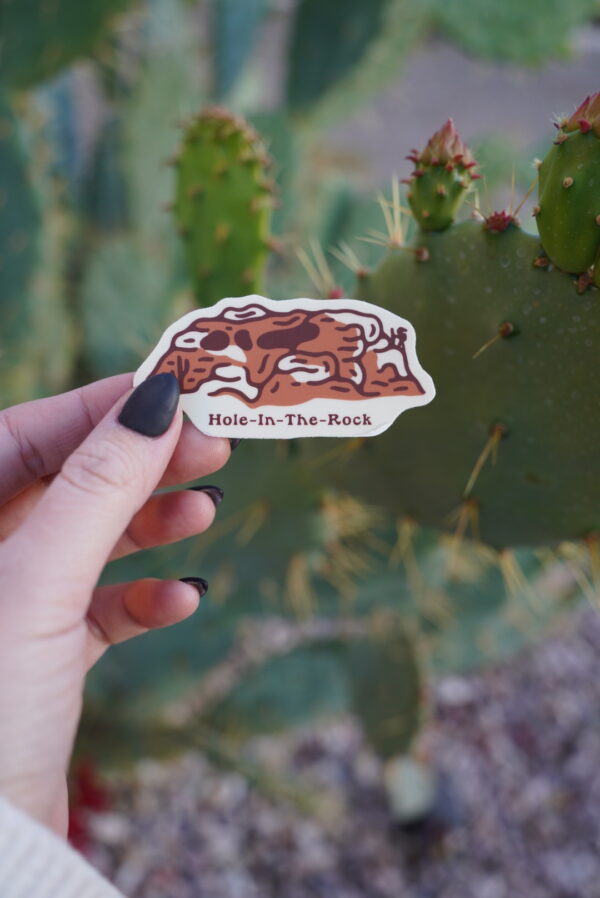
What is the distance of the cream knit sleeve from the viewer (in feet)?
1.26

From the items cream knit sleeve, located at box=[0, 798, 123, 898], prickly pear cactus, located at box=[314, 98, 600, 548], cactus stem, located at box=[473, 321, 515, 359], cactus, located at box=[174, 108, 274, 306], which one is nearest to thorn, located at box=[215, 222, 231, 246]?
cactus, located at box=[174, 108, 274, 306]

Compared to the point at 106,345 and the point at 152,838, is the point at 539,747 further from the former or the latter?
the point at 106,345

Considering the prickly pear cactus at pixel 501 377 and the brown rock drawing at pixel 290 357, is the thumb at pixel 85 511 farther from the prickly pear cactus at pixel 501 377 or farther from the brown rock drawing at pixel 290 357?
the prickly pear cactus at pixel 501 377

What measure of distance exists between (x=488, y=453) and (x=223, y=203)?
1.15 ft

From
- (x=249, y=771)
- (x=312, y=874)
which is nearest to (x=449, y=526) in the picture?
(x=249, y=771)

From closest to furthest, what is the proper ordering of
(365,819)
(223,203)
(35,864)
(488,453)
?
1. (35,864)
2. (488,453)
3. (223,203)
4. (365,819)

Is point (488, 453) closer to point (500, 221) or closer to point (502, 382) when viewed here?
point (502, 382)

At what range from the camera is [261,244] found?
2.57 ft

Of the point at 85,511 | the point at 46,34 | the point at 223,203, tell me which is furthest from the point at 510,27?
the point at 85,511

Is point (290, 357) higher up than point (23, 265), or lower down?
higher up

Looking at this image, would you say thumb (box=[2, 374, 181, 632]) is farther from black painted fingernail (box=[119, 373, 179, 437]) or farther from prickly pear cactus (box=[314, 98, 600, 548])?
prickly pear cactus (box=[314, 98, 600, 548])

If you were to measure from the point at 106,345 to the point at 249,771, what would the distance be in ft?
A: 2.48

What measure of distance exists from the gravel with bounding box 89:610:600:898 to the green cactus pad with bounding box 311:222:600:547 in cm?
74

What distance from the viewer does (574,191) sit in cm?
47
